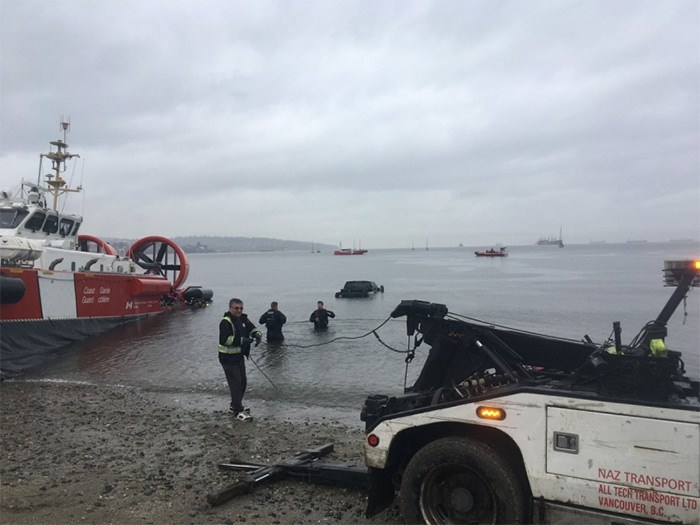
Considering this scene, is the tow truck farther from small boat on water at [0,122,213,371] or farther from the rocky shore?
small boat on water at [0,122,213,371]

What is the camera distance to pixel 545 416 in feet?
11.1

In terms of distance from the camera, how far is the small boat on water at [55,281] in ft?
41.6

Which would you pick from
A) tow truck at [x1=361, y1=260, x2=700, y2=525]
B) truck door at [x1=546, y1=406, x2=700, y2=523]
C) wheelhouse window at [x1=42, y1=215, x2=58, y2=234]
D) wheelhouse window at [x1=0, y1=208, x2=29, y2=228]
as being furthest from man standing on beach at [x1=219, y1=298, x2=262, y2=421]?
wheelhouse window at [x1=42, y1=215, x2=58, y2=234]

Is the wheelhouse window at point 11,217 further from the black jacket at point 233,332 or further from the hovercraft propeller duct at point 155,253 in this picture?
the black jacket at point 233,332

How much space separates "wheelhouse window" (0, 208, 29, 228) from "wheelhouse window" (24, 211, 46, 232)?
0.85 feet

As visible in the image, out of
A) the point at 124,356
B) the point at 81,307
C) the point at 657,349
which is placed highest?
the point at 657,349

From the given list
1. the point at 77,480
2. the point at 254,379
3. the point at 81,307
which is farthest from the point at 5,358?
the point at 77,480

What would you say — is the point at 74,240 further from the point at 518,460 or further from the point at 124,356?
the point at 518,460

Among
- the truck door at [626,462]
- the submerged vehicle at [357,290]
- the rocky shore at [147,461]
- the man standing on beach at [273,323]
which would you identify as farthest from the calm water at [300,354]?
the submerged vehicle at [357,290]

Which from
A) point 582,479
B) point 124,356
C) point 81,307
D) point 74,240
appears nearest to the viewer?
point 582,479

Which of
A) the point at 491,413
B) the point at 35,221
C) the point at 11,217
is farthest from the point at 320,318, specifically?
the point at 491,413

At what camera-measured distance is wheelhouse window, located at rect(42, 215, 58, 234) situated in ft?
56.0

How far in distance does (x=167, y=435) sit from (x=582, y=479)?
17.8 ft

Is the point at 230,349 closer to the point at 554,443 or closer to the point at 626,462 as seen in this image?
the point at 554,443
